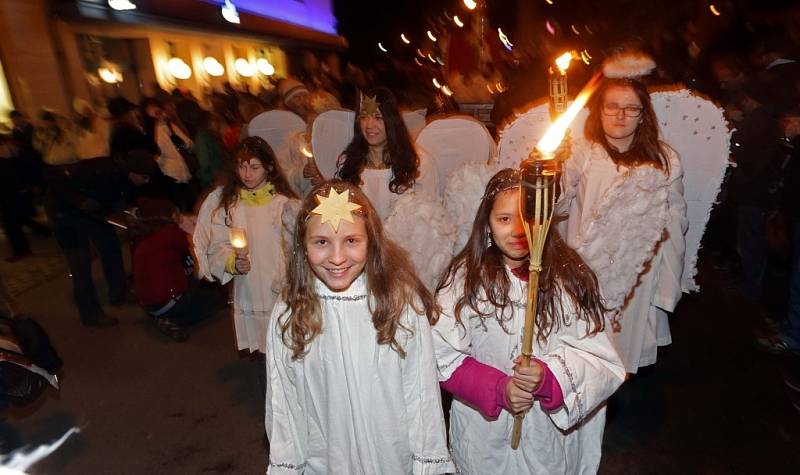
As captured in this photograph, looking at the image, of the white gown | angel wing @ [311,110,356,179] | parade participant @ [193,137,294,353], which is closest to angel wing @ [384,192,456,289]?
the white gown

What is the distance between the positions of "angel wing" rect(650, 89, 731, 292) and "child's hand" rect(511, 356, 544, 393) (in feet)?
6.42

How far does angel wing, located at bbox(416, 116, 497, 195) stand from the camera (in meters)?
3.12

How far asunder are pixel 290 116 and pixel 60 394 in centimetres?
298

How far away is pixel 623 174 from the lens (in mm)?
2459

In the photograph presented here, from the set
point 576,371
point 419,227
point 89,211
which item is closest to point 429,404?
point 576,371

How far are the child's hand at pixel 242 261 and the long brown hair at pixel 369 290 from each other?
1199 millimetres

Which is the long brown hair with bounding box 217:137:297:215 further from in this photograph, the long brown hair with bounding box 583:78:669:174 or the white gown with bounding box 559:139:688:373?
the long brown hair with bounding box 583:78:669:174

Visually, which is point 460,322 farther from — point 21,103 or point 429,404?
point 21,103

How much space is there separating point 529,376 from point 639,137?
6.08 feet

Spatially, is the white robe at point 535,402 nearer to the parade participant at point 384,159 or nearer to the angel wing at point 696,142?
the parade participant at point 384,159

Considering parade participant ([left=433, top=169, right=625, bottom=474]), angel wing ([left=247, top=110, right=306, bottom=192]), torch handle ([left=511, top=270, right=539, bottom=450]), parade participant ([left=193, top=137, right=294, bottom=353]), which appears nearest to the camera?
torch handle ([left=511, top=270, right=539, bottom=450])

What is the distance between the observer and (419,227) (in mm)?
2496

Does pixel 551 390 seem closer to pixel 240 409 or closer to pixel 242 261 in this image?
pixel 242 261

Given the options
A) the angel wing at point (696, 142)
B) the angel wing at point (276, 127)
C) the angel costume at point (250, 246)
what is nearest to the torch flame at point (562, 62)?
the angel wing at point (696, 142)
